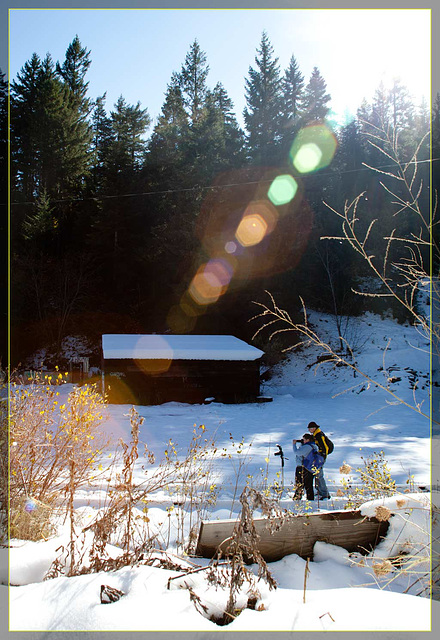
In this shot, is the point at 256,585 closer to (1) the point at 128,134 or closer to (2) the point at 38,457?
(2) the point at 38,457

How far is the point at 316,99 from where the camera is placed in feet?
115

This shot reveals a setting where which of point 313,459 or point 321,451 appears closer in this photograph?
point 313,459

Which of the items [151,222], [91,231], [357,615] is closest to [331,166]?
[151,222]

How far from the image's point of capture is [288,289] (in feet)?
85.1

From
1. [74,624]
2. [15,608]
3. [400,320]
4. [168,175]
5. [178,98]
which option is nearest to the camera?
[74,624]

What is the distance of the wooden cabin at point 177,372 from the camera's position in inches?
666

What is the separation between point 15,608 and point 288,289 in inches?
958

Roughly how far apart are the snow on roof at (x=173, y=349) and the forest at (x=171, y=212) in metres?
6.59

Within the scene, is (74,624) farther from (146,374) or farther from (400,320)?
(400,320)

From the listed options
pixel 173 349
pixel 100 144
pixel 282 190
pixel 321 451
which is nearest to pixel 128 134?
pixel 100 144

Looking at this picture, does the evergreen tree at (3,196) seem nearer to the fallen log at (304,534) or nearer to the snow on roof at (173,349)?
the snow on roof at (173,349)

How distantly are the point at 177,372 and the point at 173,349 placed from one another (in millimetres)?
871

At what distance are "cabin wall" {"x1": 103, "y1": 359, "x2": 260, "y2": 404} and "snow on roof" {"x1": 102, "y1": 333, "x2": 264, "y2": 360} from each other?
0.33 m

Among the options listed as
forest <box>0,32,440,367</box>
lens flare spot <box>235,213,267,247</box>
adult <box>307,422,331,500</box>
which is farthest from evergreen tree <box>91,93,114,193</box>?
adult <box>307,422,331,500</box>
